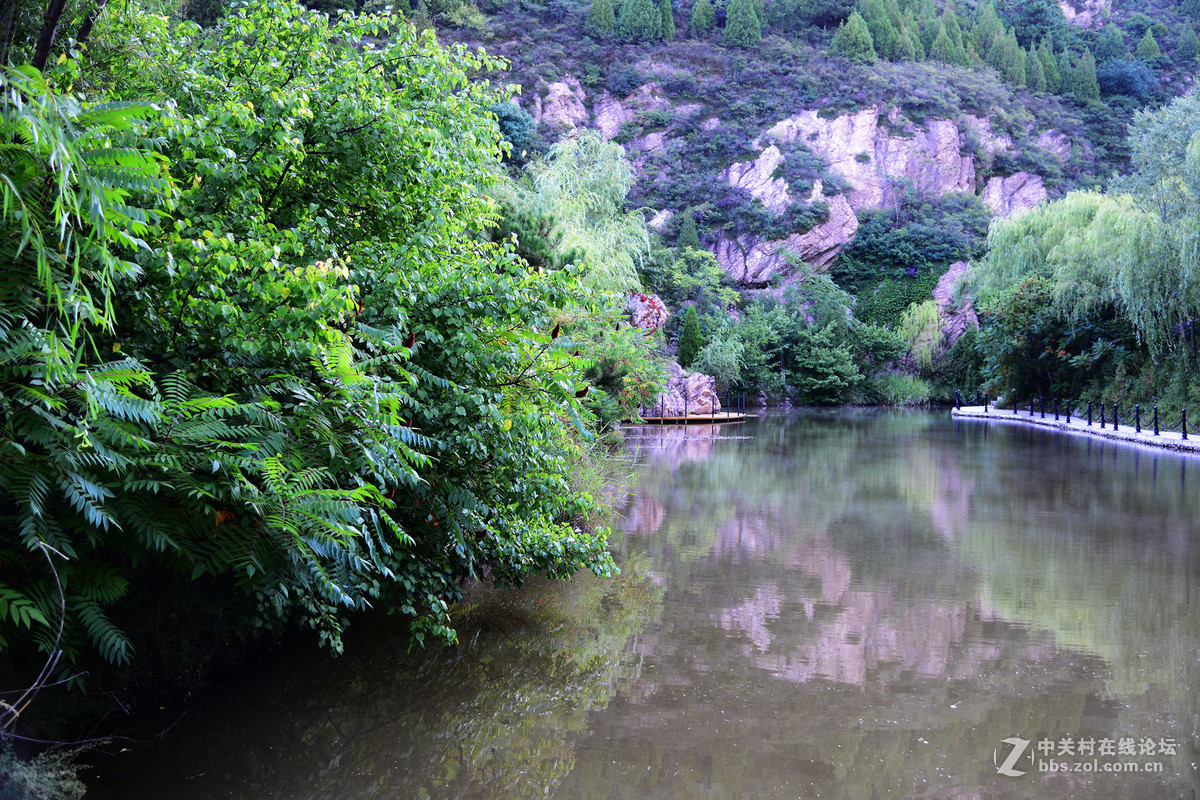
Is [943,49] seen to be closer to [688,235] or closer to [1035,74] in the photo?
[1035,74]

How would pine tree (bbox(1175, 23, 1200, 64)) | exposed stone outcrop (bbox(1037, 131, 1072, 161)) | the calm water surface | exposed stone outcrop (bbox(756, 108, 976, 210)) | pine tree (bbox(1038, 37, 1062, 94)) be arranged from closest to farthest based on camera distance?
the calm water surface, exposed stone outcrop (bbox(756, 108, 976, 210)), exposed stone outcrop (bbox(1037, 131, 1072, 161)), pine tree (bbox(1038, 37, 1062, 94)), pine tree (bbox(1175, 23, 1200, 64))

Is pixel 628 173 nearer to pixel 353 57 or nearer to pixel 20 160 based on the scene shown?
pixel 353 57

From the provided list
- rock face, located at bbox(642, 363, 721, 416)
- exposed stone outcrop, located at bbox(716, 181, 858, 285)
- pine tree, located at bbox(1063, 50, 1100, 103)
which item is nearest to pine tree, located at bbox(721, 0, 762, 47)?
exposed stone outcrop, located at bbox(716, 181, 858, 285)

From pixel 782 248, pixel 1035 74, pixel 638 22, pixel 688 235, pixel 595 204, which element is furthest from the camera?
pixel 1035 74

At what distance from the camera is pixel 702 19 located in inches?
2761

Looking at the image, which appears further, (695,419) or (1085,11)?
(1085,11)

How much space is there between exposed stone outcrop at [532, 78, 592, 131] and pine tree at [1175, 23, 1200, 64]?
50.6 metres

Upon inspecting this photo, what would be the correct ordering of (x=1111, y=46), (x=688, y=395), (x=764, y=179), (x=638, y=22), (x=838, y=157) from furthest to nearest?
(x=1111, y=46)
(x=638, y=22)
(x=838, y=157)
(x=764, y=179)
(x=688, y=395)

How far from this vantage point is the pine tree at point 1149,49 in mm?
70062

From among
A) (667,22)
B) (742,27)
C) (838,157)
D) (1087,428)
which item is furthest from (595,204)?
(742,27)

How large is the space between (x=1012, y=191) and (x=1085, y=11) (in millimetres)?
35952

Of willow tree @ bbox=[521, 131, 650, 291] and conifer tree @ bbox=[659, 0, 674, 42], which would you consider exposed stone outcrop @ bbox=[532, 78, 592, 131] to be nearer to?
conifer tree @ bbox=[659, 0, 674, 42]

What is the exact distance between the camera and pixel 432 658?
6.09m

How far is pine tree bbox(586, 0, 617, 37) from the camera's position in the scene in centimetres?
6631
